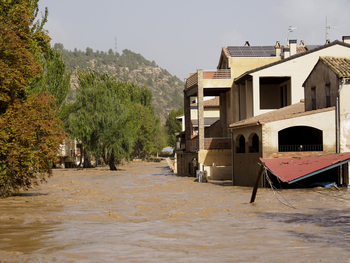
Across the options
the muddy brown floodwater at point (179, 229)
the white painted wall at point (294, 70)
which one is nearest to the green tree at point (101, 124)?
Result: the white painted wall at point (294, 70)

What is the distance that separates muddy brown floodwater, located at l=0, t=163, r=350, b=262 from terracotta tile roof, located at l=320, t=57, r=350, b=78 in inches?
289

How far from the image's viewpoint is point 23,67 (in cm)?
2225

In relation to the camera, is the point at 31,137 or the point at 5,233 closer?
the point at 5,233

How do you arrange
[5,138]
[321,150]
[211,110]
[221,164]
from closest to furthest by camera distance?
[5,138]
[321,150]
[221,164]
[211,110]

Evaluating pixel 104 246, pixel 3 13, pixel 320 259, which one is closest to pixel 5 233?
pixel 104 246

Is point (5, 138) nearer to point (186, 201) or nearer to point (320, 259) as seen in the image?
point (186, 201)

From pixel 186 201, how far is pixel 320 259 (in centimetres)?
1285

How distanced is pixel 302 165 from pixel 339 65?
803 cm

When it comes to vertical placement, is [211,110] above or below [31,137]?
above

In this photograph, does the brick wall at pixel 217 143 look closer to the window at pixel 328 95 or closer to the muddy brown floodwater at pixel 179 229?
the window at pixel 328 95

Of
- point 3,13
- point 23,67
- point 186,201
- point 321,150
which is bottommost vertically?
point 186,201

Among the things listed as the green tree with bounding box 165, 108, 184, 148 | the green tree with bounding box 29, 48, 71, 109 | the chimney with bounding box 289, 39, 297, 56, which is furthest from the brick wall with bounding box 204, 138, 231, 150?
the green tree with bounding box 165, 108, 184, 148

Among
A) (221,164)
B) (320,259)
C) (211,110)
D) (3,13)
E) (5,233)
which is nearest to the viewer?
(320,259)

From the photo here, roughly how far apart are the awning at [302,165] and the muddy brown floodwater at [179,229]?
112 centimetres
